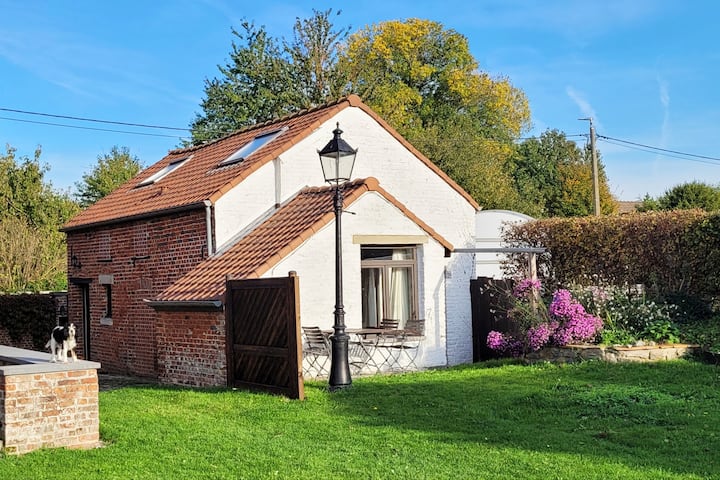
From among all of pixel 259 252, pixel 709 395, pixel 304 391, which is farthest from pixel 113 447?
pixel 709 395

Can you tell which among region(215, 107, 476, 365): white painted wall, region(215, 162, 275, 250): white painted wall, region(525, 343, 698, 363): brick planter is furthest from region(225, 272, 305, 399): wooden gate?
region(525, 343, 698, 363): brick planter

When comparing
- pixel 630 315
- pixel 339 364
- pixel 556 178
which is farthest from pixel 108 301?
pixel 556 178

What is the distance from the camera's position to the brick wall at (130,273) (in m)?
16.9

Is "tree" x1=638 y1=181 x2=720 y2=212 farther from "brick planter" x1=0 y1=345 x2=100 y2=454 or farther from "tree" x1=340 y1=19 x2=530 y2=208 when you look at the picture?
"brick planter" x1=0 y1=345 x2=100 y2=454

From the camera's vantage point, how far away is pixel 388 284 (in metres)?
16.2

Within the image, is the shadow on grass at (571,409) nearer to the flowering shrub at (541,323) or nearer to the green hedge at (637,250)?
the flowering shrub at (541,323)

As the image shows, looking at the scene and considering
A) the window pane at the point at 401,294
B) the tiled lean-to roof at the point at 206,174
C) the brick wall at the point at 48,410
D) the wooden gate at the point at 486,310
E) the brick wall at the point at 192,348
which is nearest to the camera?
the brick wall at the point at 48,410

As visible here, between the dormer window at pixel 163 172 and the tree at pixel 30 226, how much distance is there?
7239mm

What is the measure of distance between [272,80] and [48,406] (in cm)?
2926

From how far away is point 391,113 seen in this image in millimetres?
43750

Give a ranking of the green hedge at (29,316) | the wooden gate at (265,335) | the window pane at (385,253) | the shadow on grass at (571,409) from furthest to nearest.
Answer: the green hedge at (29,316) < the window pane at (385,253) < the wooden gate at (265,335) < the shadow on grass at (571,409)

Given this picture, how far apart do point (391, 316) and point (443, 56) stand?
111 ft

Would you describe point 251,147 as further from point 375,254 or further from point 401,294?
point 401,294

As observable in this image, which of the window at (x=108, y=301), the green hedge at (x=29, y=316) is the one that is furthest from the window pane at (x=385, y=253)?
the green hedge at (x=29, y=316)
